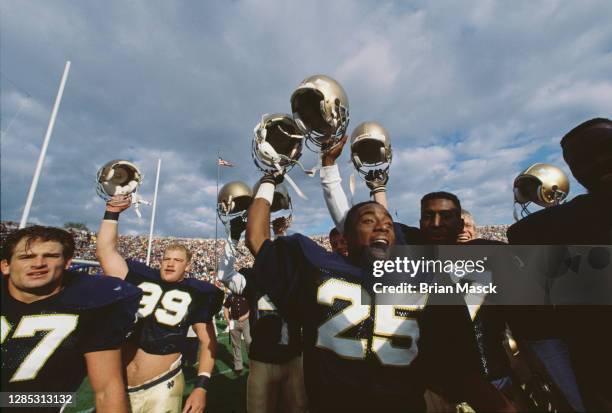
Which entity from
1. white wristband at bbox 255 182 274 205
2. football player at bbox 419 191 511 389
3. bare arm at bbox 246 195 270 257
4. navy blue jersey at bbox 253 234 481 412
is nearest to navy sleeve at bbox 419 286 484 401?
navy blue jersey at bbox 253 234 481 412

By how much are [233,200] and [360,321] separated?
218 centimetres

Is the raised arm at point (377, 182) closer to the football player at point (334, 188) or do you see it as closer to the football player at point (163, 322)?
the football player at point (334, 188)

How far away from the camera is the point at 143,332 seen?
311 centimetres

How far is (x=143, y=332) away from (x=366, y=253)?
247 cm

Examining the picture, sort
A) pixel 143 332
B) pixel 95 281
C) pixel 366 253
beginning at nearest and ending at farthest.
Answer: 1. pixel 366 253
2. pixel 95 281
3. pixel 143 332

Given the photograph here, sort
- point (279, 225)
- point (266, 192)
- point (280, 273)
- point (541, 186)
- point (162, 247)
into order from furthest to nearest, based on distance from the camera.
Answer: point (162, 247), point (279, 225), point (541, 186), point (266, 192), point (280, 273)

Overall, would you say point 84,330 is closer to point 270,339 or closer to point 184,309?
A: point 184,309

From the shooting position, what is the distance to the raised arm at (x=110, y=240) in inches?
112

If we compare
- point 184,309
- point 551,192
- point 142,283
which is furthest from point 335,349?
point 551,192

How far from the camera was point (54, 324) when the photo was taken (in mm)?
1842

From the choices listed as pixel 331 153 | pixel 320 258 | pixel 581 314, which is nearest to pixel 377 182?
pixel 331 153

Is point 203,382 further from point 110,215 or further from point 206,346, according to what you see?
point 110,215

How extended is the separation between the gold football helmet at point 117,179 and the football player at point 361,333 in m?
2.32

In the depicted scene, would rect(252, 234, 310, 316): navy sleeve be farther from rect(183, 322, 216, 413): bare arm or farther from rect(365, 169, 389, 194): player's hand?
rect(183, 322, 216, 413): bare arm
